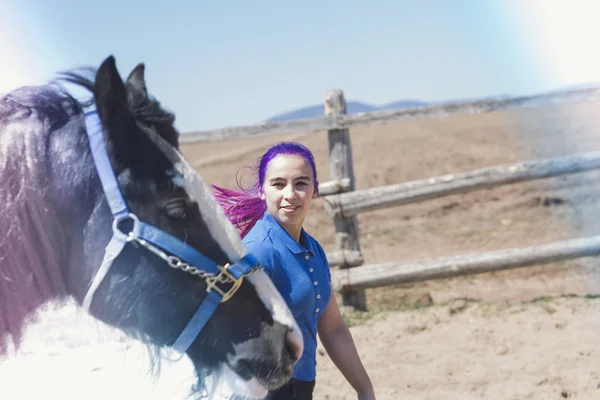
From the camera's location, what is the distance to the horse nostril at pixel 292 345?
5.37 feet

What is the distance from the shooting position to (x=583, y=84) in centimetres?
655

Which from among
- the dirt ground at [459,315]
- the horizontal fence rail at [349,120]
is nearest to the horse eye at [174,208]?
the dirt ground at [459,315]

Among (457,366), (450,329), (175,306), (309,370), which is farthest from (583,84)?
(175,306)

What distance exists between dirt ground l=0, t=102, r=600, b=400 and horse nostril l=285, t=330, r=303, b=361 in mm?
371

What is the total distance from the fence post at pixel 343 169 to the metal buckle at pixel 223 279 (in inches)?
153

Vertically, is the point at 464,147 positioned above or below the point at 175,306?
below


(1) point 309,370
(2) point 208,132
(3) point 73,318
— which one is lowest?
(1) point 309,370

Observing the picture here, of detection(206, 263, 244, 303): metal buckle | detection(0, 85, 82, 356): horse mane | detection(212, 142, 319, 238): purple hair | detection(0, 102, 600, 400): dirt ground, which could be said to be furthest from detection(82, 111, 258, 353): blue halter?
detection(212, 142, 319, 238): purple hair

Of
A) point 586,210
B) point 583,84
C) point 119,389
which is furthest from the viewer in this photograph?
point 586,210

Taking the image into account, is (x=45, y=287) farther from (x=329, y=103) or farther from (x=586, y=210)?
(x=586, y=210)

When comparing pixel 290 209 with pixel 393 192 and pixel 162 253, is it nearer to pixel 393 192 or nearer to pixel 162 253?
pixel 162 253

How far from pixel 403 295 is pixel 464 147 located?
9032 millimetres

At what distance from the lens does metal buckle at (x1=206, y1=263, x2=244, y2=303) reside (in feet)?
5.24

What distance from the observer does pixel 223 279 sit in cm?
160
